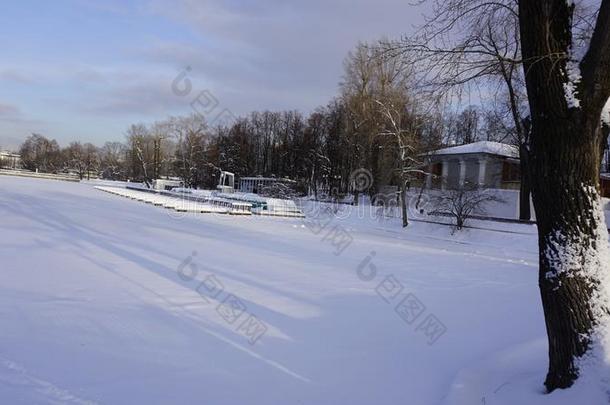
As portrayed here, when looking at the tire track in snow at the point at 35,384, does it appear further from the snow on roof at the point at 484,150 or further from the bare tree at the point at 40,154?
the bare tree at the point at 40,154

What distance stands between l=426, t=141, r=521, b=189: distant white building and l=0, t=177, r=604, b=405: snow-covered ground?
2928 centimetres

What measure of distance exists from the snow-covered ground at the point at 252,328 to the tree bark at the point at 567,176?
0.68m

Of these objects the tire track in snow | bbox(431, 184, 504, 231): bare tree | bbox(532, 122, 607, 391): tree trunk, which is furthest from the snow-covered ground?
bbox(431, 184, 504, 231): bare tree

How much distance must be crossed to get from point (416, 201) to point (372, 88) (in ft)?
33.9

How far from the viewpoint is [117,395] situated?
443cm

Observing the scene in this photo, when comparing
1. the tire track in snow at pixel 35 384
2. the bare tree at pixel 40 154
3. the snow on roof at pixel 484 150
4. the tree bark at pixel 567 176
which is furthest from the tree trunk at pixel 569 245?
the bare tree at pixel 40 154

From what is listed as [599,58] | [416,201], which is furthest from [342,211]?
[599,58]

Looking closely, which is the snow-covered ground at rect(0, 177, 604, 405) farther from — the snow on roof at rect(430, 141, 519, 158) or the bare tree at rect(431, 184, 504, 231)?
the snow on roof at rect(430, 141, 519, 158)

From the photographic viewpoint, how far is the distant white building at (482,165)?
40.5m

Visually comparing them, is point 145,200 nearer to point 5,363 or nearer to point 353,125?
point 353,125

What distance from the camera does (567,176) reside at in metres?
4.27

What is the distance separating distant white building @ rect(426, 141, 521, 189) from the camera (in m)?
40.5

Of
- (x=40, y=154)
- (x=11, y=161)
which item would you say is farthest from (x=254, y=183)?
(x=11, y=161)

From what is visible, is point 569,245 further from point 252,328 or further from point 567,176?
point 252,328
